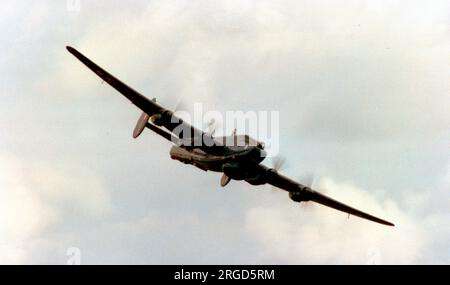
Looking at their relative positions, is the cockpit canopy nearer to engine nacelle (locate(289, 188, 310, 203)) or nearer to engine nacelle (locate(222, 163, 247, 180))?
engine nacelle (locate(222, 163, 247, 180))

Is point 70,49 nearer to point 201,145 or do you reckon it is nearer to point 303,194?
point 201,145

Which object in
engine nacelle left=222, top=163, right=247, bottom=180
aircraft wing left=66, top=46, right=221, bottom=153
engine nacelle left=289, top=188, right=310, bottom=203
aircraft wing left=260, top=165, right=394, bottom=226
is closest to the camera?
aircraft wing left=66, top=46, right=221, bottom=153

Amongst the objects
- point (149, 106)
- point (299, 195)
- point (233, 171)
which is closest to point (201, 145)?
point (233, 171)

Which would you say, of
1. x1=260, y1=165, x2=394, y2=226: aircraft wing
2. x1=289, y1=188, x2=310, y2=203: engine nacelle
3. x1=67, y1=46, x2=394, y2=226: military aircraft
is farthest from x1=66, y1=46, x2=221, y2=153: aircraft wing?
x1=289, y1=188, x2=310, y2=203: engine nacelle

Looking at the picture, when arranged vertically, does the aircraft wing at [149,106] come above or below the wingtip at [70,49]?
below

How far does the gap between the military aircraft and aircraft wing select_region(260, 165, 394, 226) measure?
11cm

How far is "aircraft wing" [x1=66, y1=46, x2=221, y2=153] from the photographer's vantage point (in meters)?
49.9

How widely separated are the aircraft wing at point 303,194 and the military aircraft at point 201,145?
107 millimetres

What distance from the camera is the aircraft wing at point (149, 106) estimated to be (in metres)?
49.9

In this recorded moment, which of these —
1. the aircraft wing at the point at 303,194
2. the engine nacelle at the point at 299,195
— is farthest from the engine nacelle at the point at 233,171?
the engine nacelle at the point at 299,195

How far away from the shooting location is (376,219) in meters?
64.1

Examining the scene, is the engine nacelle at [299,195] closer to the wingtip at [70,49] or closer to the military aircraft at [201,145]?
the military aircraft at [201,145]
